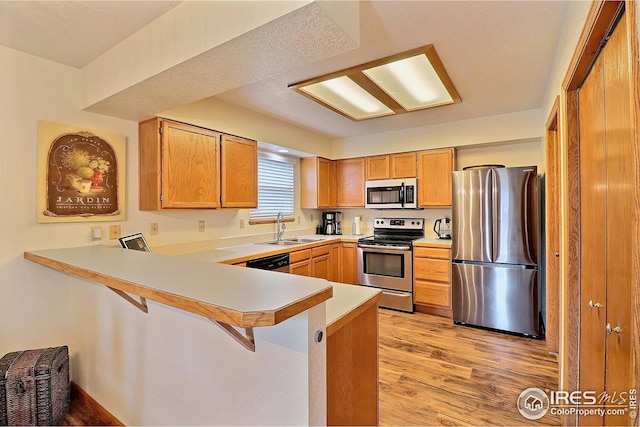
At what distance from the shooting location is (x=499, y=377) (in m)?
2.26

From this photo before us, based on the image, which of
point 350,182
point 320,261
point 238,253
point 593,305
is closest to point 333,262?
point 320,261

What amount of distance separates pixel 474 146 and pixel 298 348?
3794mm

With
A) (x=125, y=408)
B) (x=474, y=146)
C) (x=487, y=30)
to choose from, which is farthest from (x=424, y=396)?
(x=474, y=146)

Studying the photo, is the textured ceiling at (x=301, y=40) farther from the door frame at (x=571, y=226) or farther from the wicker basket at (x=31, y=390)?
the wicker basket at (x=31, y=390)

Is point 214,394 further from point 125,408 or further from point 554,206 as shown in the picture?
point 554,206

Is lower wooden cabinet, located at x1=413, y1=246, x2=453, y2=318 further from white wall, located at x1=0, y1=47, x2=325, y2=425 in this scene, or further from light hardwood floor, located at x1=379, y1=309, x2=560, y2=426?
white wall, located at x1=0, y1=47, x2=325, y2=425

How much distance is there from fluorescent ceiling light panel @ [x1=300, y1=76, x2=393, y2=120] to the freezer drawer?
2009 millimetres

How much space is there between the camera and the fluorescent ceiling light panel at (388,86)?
2170 millimetres

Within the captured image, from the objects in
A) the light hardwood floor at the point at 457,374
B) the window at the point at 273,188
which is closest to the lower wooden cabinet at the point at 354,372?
the light hardwood floor at the point at 457,374

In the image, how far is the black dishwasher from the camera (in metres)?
2.85

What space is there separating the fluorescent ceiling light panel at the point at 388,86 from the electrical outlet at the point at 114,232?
1.85 metres

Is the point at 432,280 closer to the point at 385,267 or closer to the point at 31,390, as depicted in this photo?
the point at 385,267

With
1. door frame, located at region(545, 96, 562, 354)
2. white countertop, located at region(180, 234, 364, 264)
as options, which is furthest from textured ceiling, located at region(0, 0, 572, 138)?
white countertop, located at region(180, 234, 364, 264)

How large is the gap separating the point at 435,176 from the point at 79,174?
12.3 ft
